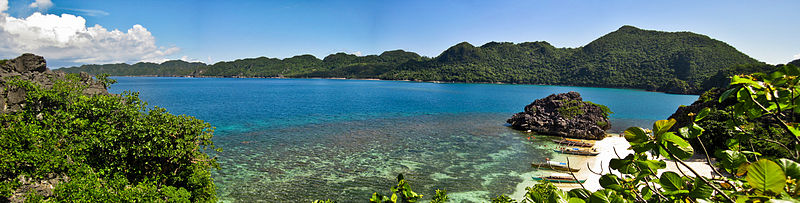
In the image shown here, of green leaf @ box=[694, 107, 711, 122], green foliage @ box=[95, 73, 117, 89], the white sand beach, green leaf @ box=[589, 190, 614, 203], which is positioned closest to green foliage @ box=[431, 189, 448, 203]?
green leaf @ box=[589, 190, 614, 203]

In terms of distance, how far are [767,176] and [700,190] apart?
59 centimetres

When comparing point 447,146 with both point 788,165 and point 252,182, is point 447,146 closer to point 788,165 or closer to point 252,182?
point 252,182

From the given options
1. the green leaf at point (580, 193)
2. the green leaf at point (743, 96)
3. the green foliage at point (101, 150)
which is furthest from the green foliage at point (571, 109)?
→ the green leaf at point (580, 193)

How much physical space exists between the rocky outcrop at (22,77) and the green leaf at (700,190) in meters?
23.4

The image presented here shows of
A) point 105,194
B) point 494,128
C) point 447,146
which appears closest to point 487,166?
point 447,146

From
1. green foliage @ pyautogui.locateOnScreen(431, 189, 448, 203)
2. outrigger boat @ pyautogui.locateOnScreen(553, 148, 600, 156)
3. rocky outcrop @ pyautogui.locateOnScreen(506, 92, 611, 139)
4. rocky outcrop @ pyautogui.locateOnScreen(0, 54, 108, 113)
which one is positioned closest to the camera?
green foliage @ pyautogui.locateOnScreen(431, 189, 448, 203)

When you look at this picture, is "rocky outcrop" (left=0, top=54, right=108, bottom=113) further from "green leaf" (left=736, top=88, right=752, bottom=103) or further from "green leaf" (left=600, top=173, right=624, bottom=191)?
"green leaf" (left=736, top=88, right=752, bottom=103)

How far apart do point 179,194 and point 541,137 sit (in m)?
37.7

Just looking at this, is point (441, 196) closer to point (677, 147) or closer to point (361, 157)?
point (677, 147)

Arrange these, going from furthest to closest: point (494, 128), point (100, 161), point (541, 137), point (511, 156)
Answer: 1. point (494, 128)
2. point (541, 137)
3. point (511, 156)
4. point (100, 161)

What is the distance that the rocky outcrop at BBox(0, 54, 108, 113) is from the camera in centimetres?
1567

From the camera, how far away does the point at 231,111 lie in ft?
209

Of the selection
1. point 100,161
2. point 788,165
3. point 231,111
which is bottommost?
point 231,111

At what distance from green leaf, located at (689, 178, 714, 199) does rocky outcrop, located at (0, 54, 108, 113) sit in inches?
921
